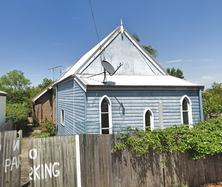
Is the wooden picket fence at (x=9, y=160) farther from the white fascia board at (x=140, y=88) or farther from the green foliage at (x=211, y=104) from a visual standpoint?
the green foliage at (x=211, y=104)

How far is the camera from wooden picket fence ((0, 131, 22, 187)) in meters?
5.06

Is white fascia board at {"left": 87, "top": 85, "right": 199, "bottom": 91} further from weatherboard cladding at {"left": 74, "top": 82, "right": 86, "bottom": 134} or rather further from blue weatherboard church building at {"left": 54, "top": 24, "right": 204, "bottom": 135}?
weatherboard cladding at {"left": 74, "top": 82, "right": 86, "bottom": 134}

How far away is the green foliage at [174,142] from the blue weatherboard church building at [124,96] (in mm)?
2415

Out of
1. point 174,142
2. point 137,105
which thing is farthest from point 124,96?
point 174,142

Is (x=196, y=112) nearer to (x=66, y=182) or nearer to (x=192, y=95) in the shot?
(x=192, y=95)

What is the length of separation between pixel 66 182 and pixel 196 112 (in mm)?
8954

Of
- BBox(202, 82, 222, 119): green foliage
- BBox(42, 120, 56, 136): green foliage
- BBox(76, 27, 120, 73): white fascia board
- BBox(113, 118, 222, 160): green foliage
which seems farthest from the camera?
BBox(42, 120, 56, 136): green foliage

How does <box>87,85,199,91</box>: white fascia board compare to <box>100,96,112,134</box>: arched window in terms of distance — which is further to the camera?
<box>100,96,112,134</box>: arched window

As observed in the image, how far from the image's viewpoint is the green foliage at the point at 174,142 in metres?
5.25

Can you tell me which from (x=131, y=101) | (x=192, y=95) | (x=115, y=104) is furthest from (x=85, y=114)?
(x=192, y=95)

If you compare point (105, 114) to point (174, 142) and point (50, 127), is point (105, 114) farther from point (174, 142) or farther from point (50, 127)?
point (50, 127)

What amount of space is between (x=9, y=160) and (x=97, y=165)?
2.92 metres

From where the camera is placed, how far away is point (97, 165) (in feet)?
16.9

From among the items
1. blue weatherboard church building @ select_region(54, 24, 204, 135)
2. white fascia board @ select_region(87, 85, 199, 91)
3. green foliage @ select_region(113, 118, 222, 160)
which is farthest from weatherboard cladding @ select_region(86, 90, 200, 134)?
green foliage @ select_region(113, 118, 222, 160)
